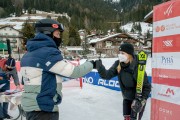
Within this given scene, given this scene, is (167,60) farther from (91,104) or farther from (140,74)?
(91,104)

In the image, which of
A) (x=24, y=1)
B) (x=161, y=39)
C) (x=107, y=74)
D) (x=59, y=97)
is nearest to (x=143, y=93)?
(x=107, y=74)

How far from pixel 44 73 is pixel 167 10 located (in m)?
2.49

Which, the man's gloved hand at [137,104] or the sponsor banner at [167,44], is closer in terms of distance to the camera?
the man's gloved hand at [137,104]

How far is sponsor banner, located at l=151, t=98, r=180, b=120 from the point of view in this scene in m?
4.40

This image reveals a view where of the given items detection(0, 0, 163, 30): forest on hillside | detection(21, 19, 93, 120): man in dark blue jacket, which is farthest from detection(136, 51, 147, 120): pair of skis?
detection(0, 0, 163, 30): forest on hillside

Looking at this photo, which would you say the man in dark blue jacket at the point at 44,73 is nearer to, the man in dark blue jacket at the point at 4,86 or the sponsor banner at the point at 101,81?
the man in dark blue jacket at the point at 4,86

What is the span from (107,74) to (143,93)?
0.58 m

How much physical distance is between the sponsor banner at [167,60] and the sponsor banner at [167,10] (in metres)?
0.57

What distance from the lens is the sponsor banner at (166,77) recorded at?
428 centimetres

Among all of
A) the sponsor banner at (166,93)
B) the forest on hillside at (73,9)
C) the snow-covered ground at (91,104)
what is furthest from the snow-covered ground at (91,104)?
the forest on hillside at (73,9)

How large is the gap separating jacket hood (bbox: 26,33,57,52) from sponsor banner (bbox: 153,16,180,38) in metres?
2.14

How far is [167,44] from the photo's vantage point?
4453 mm

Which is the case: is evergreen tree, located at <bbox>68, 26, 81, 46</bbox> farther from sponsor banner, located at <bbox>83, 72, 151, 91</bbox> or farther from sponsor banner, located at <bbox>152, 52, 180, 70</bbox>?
sponsor banner, located at <bbox>152, 52, 180, 70</bbox>

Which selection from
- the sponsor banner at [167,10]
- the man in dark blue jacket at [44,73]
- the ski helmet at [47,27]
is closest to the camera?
the man in dark blue jacket at [44,73]
